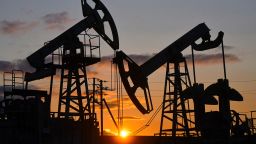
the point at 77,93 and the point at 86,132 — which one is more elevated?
the point at 77,93

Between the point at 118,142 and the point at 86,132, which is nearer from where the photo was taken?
the point at 86,132

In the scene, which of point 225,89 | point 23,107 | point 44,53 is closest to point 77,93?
point 44,53

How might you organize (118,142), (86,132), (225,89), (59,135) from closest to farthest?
1. (225,89)
2. (59,135)
3. (86,132)
4. (118,142)

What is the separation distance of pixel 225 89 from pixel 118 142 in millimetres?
17545

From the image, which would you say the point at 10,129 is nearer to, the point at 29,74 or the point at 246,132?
the point at 29,74

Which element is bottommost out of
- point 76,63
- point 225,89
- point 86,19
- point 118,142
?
point 118,142

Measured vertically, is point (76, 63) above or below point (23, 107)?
above

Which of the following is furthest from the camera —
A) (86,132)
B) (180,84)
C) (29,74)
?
(180,84)

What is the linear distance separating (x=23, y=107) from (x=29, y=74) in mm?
8050

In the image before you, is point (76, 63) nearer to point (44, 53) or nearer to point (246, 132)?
point (44, 53)

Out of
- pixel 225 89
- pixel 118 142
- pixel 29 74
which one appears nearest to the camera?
pixel 225 89

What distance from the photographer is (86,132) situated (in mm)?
35312

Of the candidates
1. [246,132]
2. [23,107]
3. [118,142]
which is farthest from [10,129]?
[118,142]

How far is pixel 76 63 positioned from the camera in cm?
4088
